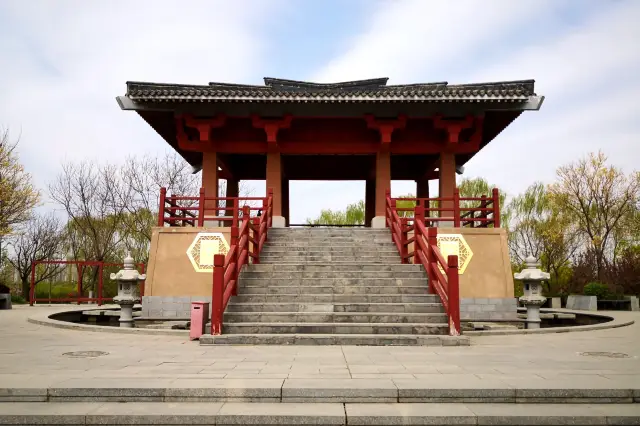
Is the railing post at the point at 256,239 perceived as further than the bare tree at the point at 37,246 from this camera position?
No

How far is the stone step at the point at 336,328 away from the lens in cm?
834

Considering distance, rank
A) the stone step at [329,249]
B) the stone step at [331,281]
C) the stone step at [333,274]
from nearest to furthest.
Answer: the stone step at [331,281]
the stone step at [333,274]
the stone step at [329,249]

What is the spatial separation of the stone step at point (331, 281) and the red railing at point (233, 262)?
0.44 metres

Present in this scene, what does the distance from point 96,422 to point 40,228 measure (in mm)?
33312

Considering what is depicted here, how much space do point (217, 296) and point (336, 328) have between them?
2.04m

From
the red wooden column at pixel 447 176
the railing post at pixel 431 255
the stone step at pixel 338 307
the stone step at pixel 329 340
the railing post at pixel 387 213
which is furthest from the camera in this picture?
the red wooden column at pixel 447 176

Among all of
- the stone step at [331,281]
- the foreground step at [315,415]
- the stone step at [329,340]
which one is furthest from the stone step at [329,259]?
the foreground step at [315,415]

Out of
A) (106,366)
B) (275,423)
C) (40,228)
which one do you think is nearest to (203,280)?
(106,366)

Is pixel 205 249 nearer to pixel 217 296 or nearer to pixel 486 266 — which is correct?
pixel 217 296

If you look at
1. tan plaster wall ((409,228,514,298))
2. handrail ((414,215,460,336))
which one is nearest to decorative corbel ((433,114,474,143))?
tan plaster wall ((409,228,514,298))

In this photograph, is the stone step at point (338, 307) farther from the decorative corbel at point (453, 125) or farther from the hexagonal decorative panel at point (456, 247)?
the decorative corbel at point (453, 125)

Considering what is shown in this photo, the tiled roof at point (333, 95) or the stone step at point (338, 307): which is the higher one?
the tiled roof at point (333, 95)

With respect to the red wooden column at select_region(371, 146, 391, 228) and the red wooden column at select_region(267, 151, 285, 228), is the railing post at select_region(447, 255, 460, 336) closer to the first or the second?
the red wooden column at select_region(371, 146, 391, 228)

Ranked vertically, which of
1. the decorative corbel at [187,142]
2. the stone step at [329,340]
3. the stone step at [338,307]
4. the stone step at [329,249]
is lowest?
the stone step at [329,340]
